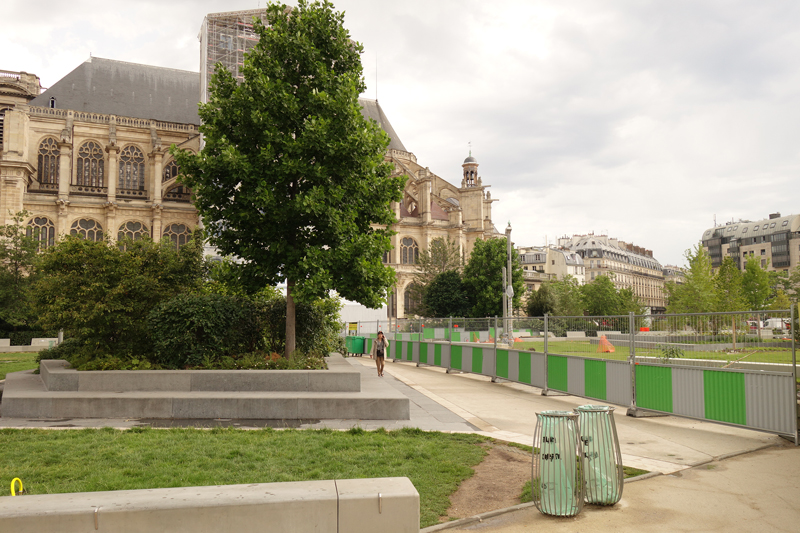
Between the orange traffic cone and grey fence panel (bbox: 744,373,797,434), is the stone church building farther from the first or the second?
grey fence panel (bbox: 744,373,797,434)

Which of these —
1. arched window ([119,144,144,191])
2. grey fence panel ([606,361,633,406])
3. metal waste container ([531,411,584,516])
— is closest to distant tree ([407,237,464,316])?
arched window ([119,144,144,191])

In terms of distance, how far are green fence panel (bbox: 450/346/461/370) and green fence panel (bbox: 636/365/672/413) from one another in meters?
9.22

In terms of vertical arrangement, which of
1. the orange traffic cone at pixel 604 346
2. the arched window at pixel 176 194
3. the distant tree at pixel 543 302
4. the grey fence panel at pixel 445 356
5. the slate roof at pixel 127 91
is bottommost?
the grey fence panel at pixel 445 356

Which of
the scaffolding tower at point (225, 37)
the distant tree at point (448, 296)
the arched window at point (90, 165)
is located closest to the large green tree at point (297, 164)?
the distant tree at point (448, 296)

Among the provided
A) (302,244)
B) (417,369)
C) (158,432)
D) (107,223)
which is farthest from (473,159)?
(158,432)

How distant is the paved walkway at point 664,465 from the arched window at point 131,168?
164ft

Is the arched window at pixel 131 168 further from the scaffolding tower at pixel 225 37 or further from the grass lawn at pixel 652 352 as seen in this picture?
the grass lawn at pixel 652 352

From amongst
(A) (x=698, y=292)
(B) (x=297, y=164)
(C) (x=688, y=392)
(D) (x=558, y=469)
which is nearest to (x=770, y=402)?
(C) (x=688, y=392)

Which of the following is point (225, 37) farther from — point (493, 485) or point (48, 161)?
point (493, 485)

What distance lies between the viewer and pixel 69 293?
11.9 m

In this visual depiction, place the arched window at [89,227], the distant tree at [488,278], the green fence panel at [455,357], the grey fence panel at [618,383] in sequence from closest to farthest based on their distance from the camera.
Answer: the grey fence panel at [618,383], the green fence panel at [455,357], the arched window at [89,227], the distant tree at [488,278]

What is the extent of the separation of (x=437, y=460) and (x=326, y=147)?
7017mm

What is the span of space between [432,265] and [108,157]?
104 ft

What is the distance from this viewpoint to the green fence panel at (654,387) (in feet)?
32.7
